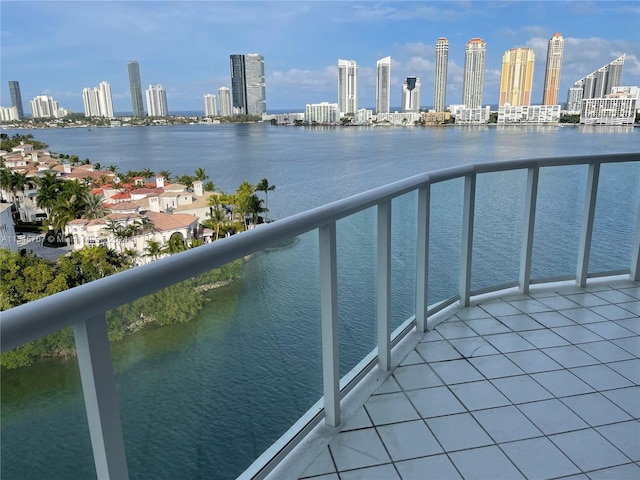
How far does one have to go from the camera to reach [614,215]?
3365 mm

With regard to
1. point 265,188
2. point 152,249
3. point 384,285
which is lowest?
point 152,249

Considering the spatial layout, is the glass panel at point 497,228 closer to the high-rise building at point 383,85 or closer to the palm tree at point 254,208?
the palm tree at point 254,208

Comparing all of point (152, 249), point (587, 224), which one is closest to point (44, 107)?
point (152, 249)

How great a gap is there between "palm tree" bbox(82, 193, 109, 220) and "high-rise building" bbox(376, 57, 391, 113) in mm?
86561

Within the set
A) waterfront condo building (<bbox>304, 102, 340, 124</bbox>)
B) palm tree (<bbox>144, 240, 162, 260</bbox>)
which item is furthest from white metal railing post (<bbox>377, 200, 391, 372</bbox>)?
waterfront condo building (<bbox>304, 102, 340, 124</bbox>)

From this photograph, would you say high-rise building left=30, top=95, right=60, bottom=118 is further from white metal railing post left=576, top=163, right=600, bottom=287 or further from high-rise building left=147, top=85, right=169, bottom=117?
white metal railing post left=576, top=163, right=600, bottom=287

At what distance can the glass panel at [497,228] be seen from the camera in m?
2.95

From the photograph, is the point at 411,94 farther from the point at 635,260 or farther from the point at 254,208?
the point at 635,260

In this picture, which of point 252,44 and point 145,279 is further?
point 252,44

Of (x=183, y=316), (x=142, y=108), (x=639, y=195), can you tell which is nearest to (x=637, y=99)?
(x=639, y=195)

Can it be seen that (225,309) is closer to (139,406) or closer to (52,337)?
(139,406)

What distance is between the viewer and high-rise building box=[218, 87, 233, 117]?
458 feet

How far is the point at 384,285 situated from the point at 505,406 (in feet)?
2.56

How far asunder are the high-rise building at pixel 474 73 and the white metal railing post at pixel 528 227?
298 feet
